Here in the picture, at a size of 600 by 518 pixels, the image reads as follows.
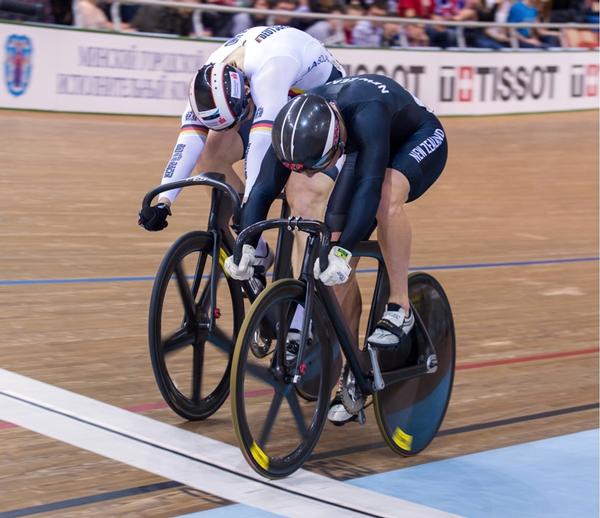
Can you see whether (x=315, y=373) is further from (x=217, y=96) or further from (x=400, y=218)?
(x=217, y=96)

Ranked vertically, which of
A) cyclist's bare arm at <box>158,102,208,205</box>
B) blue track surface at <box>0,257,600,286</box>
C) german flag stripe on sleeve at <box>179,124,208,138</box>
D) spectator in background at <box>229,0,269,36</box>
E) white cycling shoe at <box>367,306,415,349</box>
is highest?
german flag stripe on sleeve at <box>179,124,208,138</box>

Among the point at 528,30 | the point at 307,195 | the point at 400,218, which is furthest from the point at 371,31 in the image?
the point at 400,218

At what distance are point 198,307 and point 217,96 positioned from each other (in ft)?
2.42

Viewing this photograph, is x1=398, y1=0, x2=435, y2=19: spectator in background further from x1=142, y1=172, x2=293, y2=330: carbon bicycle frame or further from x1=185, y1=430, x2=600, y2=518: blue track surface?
x1=185, y1=430, x2=600, y2=518: blue track surface

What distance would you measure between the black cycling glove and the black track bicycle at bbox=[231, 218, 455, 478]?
53cm

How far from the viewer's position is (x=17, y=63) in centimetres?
1127

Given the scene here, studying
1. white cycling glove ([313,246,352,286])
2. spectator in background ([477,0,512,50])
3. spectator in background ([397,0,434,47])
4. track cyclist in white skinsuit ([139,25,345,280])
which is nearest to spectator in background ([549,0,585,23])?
spectator in background ([477,0,512,50])

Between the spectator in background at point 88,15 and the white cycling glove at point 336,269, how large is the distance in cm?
914

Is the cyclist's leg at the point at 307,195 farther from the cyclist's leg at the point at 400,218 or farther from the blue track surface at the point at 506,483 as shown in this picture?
the blue track surface at the point at 506,483

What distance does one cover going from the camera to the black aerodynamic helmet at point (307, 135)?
131 inches

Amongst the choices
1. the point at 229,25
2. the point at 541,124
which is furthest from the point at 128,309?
the point at 541,124

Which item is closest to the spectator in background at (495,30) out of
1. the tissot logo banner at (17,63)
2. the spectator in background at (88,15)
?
the spectator in background at (88,15)

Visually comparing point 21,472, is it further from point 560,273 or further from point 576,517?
point 560,273

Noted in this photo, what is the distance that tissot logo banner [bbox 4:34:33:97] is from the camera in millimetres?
11180
